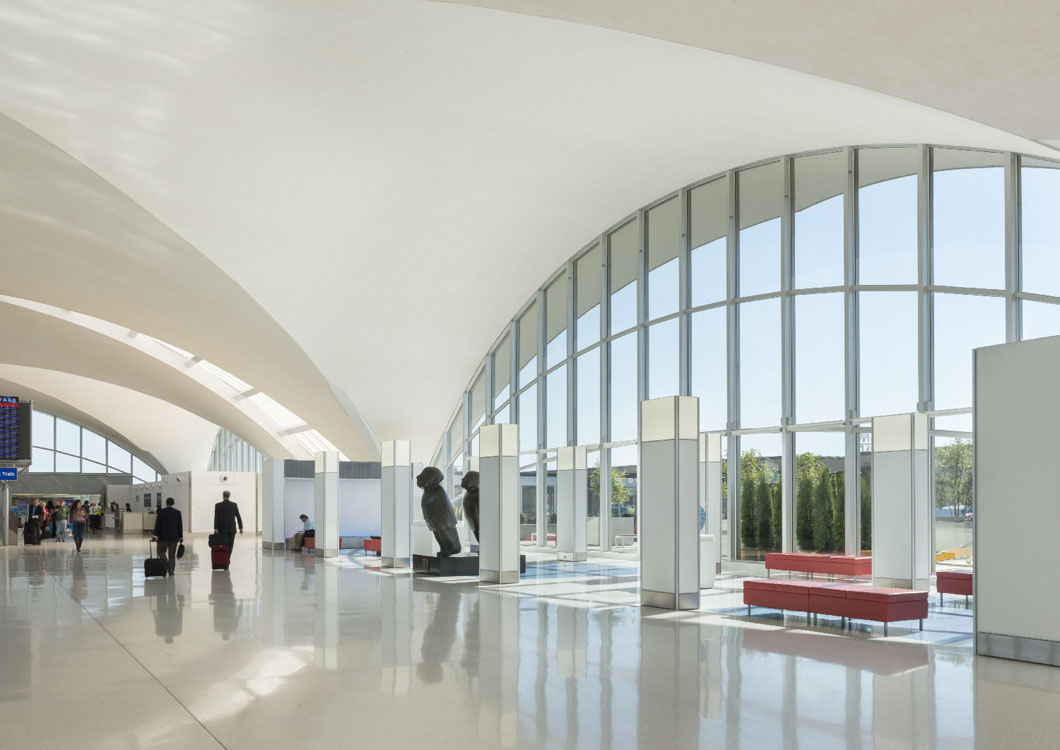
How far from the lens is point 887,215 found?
19.8m

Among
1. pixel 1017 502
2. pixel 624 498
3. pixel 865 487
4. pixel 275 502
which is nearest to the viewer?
pixel 1017 502

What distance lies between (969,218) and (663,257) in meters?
8.02

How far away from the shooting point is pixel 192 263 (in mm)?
24078

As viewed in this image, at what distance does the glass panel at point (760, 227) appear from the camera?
21.8 meters

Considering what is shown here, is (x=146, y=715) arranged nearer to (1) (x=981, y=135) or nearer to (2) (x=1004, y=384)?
(2) (x=1004, y=384)

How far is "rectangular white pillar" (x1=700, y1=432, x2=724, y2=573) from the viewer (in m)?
21.2

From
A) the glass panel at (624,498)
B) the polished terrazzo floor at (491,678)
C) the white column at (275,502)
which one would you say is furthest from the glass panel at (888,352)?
the white column at (275,502)

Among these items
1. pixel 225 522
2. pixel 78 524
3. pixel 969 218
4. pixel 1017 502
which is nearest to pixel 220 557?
pixel 225 522

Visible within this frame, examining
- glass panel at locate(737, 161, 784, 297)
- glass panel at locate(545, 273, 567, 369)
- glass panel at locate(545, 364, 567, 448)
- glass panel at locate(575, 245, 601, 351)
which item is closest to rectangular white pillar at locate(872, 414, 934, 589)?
glass panel at locate(737, 161, 784, 297)


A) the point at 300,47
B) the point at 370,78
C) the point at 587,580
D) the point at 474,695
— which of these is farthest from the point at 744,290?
the point at 474,695

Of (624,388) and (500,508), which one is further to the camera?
(624,388)

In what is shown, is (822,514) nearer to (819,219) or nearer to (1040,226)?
(819,219)

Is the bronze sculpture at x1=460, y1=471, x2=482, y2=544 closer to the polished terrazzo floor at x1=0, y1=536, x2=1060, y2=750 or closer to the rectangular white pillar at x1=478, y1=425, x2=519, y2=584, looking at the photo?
the rectangular white pillar at x1=478, y1=425, x2=519, y2=584

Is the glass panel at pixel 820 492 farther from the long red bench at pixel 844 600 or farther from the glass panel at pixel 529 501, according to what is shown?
the glass panel at pixel 529 501
